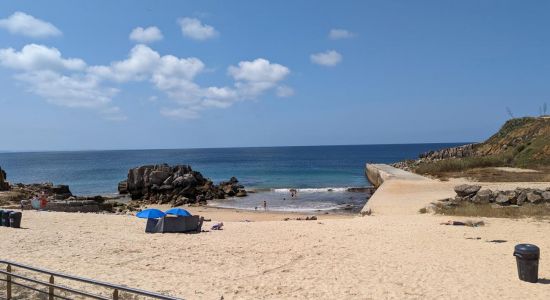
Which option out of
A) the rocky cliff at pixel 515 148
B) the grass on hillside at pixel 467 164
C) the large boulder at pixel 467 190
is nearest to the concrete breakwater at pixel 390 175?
the grass on hillside at pixel 467 164

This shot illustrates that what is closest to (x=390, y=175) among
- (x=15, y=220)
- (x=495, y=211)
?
(x=495, y=211)

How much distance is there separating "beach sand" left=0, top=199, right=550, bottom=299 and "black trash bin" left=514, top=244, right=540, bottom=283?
0.80 feet

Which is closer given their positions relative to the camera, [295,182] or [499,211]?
[499,211]

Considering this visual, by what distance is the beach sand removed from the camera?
9.15m

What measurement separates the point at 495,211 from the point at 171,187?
31711 millimetres

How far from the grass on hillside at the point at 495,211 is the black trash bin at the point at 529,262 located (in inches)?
368

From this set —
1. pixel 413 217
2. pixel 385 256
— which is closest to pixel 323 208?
pixel 413 217

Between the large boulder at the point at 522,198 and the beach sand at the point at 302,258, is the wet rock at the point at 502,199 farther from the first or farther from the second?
the beach sand at the point at 302,258

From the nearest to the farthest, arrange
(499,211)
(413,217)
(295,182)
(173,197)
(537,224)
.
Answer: (537,224) → (499,211) → (413,217) → (173,197) → (295,182)

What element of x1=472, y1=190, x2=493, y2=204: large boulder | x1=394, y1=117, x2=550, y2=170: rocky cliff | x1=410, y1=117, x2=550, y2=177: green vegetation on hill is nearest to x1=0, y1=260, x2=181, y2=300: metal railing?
x1=472, y1=190, x2=493, y2=204: large boulder

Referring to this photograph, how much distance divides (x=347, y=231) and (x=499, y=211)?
7.30 metres

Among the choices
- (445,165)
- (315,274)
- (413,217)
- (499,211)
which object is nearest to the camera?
(315,274)

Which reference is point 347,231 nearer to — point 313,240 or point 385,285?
point 313,240

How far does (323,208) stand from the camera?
33938 millimetres
